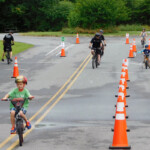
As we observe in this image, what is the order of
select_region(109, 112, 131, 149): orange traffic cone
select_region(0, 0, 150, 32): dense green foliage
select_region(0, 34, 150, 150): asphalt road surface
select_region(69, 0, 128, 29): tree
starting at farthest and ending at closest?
select_region(0, 0, 150, 32): dense green foliage → select_region(69, 0, 128, 29): tree → select_region(0, 34, 150, 150): asphalt road surface → select_region(109, 112, 131, 149): orange traffic cone

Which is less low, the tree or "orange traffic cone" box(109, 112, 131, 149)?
Answer: the tree

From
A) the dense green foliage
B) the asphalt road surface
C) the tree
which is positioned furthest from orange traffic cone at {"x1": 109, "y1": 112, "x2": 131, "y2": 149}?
the dense green foliage

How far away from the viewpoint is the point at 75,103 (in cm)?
1502

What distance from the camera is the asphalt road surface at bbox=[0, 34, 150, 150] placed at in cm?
980

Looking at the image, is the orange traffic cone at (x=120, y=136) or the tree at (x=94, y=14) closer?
the orange traffic cone at (x=120, y=136)

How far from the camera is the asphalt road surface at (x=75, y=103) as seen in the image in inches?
386

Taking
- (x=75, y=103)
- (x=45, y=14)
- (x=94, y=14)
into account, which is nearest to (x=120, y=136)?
(x=75, y=103)

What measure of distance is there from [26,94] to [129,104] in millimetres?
5827

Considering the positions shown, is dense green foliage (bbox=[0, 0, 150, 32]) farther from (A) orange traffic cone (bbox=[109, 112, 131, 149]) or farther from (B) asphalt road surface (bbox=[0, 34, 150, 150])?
(A) orange traffic cone (bbox=[109, 112, 131, 149])

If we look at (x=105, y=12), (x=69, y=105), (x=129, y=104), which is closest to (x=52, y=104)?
(x=69, y=105)

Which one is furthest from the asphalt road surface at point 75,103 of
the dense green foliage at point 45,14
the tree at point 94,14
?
the dense green foliage at point 45,14

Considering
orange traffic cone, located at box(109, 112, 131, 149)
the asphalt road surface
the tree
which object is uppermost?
the tree

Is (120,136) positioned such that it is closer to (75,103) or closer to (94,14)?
(75,103)

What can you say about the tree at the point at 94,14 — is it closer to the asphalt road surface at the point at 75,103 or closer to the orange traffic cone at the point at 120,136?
the asphalt road surface at the point at 75,103
